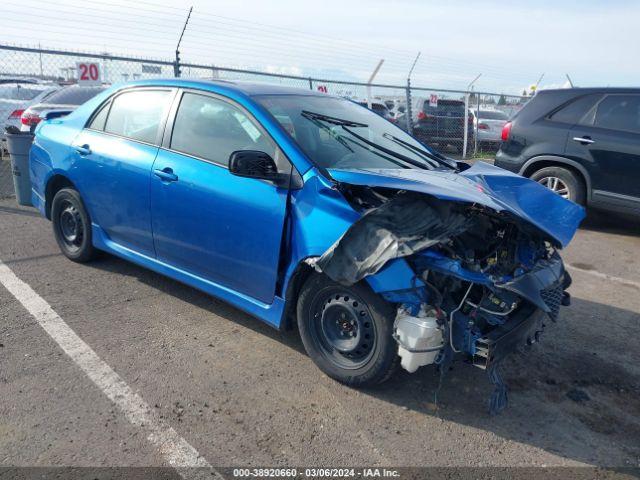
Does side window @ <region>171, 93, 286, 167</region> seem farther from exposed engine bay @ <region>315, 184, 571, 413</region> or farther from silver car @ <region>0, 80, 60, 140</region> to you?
silver car @ <region>0, 80, 60, 140</region>

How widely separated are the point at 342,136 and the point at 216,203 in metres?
1.01

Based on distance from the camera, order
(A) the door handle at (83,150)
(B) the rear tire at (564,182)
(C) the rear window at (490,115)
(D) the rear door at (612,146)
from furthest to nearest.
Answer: (C) the rear window at (490,115) → (B) the rear tire at (564,182) → (D) the rear door at (612,146) → (A) the door handle at (83,150)

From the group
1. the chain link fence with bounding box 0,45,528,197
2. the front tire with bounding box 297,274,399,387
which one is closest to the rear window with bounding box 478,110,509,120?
the chain link fence with bounding box 0,45,528,197

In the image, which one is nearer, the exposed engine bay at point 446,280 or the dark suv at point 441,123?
the exposed engine bay at point 446,280

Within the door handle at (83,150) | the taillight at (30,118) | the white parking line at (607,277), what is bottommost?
the white parking line at (607,277)

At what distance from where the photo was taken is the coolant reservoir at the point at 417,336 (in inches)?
118

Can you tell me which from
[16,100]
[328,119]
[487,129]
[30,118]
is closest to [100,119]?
[328,119]

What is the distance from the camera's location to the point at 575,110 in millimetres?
7617

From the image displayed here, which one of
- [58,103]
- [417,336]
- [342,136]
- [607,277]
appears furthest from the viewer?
[58,103]

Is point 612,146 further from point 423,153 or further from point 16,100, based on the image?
point 16,100

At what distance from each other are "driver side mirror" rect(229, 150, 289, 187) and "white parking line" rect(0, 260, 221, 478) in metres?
1.46

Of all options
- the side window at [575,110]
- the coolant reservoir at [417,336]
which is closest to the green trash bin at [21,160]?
the coolant reservoir at [417,336]

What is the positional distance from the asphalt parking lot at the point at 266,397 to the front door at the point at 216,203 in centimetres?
51

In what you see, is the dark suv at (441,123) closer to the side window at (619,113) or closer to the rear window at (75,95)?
the side window at (619,113)
